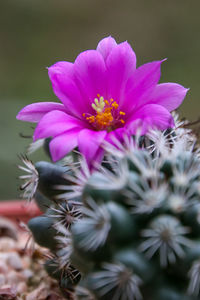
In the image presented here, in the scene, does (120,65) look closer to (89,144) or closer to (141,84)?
(141,84)

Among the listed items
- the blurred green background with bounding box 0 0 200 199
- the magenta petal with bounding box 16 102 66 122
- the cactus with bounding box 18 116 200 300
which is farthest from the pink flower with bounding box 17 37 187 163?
the blurred green background with bounding box 0 0 200 199

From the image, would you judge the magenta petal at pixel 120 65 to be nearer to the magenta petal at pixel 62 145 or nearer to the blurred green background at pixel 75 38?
the magenta petal at pixel 62 145

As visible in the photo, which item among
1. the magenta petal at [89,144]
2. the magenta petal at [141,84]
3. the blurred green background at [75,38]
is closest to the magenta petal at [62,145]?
the magenta petal at [89,144]

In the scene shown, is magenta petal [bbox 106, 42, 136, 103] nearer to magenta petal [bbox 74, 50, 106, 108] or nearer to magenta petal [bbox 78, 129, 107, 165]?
magenta petal [bbox 74, 50, 106, 108]

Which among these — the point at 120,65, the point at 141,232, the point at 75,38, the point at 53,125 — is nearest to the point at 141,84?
the point at 120,65

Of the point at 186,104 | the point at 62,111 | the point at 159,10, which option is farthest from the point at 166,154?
the point at 159,10
